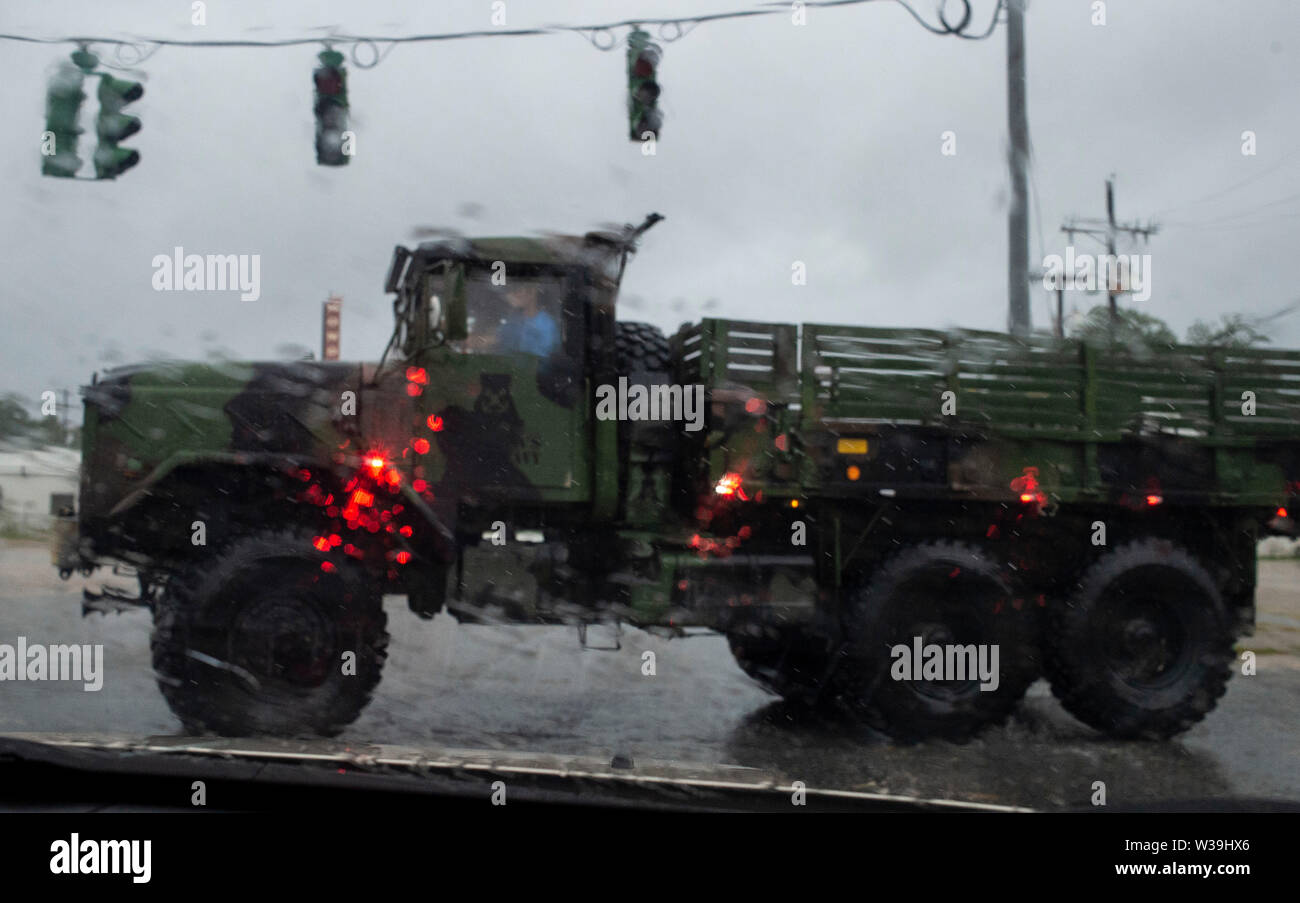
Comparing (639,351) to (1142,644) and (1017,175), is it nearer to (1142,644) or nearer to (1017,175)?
(1142,644)

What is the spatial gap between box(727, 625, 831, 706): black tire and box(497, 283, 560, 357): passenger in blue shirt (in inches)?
89.3

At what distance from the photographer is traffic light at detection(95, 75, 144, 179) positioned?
8578 mm

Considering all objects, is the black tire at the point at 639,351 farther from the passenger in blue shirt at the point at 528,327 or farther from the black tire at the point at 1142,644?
the black tire at the point at 1142,644

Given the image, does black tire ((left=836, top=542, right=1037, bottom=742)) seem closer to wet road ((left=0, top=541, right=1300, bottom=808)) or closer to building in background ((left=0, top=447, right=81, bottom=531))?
→ wet road ((left=0, top=541, right=1300, bottom=808))

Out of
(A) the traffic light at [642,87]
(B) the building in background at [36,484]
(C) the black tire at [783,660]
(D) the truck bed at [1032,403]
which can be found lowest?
(C) the black tire at [783,660]

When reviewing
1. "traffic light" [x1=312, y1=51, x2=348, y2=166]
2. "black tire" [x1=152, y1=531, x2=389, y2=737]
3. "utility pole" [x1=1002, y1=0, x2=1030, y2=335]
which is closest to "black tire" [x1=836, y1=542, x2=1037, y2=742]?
"black tire" [x1=152, y1=531, x2=389, y2=737]

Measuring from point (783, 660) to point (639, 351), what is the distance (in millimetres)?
2396

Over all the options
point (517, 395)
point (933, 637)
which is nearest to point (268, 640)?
point (517, 395)

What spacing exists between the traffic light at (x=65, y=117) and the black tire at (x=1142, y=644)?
7921 millimetres

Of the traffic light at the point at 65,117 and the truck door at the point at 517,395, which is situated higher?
the traffic light at the point at 65,117

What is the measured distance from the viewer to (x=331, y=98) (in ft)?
31.1

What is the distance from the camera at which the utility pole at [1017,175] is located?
10758 mm

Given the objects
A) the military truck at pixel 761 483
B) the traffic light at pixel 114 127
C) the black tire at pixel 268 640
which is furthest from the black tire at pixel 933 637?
the traffic light at pixel 114 127
